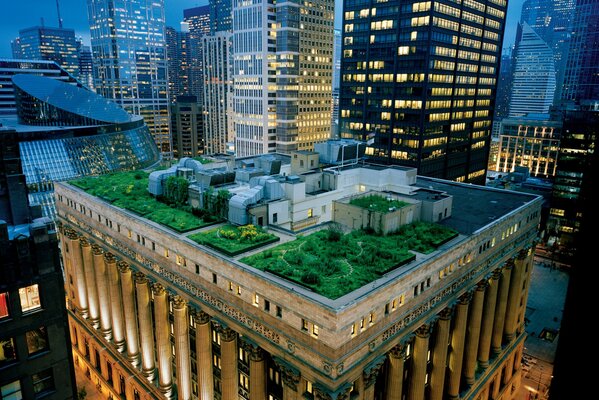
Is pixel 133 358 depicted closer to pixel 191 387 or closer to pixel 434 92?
pixel 191 387

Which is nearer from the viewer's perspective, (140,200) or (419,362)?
(419,362)

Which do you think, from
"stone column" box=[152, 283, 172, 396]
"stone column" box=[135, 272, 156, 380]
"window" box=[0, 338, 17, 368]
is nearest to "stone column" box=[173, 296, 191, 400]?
"stone column" box=[152, 283, 172, 396]

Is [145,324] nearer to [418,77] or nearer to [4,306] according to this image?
[4,306]

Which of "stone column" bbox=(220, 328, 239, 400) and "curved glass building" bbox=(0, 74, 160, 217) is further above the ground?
"curved glass building" bbox=(0, 74, 160, 217)

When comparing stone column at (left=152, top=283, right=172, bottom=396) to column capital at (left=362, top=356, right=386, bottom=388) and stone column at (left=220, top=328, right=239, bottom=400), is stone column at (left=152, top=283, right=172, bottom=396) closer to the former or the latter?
stone column at (left=220, top=328, right=239, bottom=400)

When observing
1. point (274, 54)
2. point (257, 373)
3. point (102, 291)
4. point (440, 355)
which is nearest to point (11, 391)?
point (257, 373)

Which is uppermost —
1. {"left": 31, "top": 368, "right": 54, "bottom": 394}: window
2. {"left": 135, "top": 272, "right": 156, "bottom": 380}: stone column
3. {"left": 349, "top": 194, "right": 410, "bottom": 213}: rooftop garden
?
{"left": 349, "top": 194, "right": 410, "bottom": 213}: rooftop garden

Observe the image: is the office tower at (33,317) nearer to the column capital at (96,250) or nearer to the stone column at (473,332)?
the column capital at (96,250)
